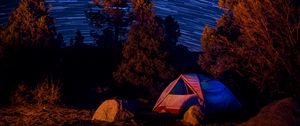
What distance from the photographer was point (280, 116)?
10648 mm

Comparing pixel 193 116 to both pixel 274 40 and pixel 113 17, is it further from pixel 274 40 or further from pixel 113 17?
pixel 113 17

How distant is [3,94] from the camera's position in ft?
60.7

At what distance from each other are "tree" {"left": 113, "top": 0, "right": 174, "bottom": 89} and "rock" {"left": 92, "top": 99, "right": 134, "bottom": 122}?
398 inches

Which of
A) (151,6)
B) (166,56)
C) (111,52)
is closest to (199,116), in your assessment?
(166,56)

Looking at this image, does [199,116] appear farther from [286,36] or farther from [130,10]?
[130,10]

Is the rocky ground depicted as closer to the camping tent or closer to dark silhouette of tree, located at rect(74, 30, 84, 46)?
the camping tent

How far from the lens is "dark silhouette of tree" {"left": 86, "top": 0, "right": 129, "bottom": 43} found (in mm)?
32469

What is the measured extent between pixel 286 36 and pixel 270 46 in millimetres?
603

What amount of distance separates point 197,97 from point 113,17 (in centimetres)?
1563

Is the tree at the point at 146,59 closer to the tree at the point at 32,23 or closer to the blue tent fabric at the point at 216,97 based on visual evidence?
the tree at the point at 32,23

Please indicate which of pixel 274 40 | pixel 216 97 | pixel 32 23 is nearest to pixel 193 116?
pixel 274 40

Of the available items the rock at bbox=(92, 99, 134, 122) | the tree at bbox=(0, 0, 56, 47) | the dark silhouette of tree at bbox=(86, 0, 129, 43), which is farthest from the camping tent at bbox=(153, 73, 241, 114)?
the dark silhouette of tree at bbox=(86, 0, 129, 43)

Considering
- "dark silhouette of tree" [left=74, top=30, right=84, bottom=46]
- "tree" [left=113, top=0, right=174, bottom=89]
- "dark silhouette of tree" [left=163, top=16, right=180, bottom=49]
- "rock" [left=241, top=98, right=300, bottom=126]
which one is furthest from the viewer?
"dark silhouette of tree" [left=74, top=30, right=84, bottom=46]

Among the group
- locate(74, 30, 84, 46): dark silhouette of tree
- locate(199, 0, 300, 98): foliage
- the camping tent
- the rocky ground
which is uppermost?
locate(199, 0, 300, 98): foliage
